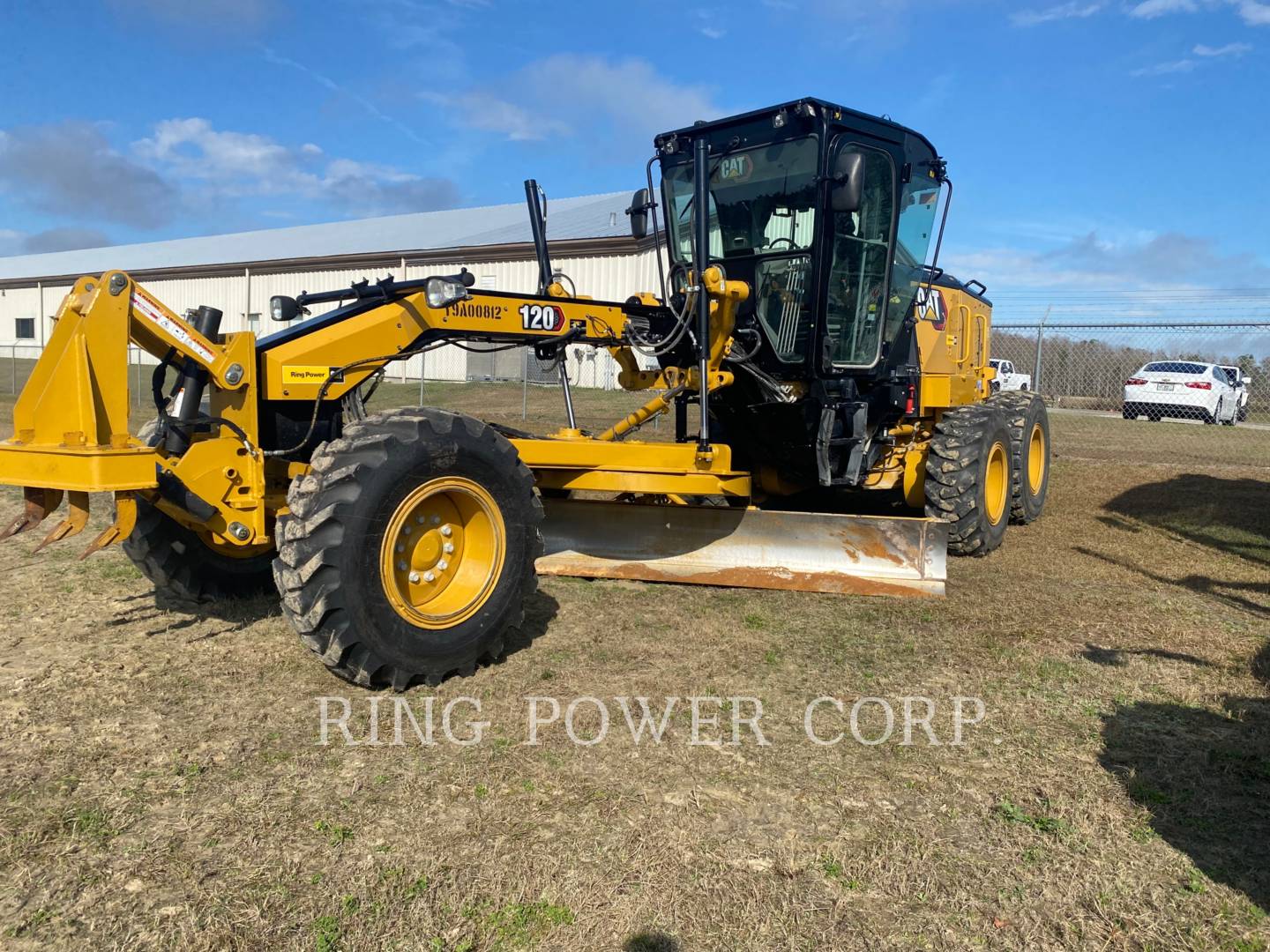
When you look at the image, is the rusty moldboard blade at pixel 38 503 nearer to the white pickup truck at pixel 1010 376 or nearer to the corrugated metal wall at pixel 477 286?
the corrugated metal wall at pixel 477 286

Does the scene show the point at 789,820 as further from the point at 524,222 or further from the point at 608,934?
the point at 524,222

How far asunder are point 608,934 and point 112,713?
2.58 m

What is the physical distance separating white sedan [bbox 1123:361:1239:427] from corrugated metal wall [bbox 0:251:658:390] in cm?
1059

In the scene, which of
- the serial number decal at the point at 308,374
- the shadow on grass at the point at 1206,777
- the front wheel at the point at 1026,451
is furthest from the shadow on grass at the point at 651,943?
the front wheel at the point at 1026,451

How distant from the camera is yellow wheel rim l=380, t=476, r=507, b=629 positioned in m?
4.60

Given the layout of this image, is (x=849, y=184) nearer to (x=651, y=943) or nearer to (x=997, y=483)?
(x=997, y=483)

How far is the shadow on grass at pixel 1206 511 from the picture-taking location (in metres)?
8.26

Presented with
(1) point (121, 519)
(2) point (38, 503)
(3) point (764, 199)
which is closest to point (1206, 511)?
(3) point (764, 199)

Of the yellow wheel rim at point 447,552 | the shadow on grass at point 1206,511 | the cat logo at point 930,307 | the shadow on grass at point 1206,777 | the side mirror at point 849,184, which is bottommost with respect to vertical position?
the shadow on grass at point 1206,777

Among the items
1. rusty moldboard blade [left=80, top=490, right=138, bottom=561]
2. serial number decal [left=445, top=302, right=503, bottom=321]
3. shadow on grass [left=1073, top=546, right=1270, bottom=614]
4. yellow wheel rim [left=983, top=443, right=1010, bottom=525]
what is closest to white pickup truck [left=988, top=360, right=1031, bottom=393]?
yellow wheel rim [left=983, top=443, right=1010, bottom=525]

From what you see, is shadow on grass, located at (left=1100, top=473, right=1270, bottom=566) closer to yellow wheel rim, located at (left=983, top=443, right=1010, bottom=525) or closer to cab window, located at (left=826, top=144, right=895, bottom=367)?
yellow wheel rim, located at (left=983, top=443, right=1010, bottom=525)

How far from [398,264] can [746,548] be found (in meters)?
26.4

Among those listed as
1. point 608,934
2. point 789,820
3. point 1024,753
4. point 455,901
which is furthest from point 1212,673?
point 455,901

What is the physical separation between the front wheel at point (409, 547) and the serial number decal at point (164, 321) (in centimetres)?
80
